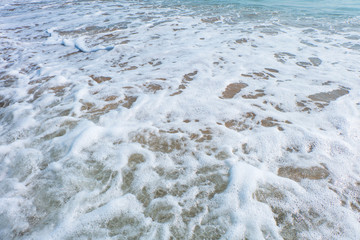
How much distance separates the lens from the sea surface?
1.72 meters

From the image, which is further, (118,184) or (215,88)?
(215,88)

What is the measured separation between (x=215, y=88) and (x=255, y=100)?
732mm

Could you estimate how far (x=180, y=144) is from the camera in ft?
8.16

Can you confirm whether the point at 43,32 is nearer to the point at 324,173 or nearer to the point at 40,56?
the point at 40,56

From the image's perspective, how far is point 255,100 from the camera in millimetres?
3365

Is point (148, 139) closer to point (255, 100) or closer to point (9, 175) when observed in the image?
point (9, 175)

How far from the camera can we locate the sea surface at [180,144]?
1718 millimetres

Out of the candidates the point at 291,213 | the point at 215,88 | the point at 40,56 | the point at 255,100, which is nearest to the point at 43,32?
the point at 40,56

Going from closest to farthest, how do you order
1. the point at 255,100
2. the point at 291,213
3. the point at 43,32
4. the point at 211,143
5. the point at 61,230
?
the point at 61,230
the point at 291,213
the point at 211,143
the point at 255,100
the point at 43,32

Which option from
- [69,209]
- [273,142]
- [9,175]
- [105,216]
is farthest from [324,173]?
[9,175]

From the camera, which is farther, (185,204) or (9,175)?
(9,175)

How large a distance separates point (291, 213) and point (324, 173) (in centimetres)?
69

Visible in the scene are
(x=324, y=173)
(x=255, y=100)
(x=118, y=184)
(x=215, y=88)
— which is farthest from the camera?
(x=215, y=88)

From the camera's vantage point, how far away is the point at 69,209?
69.8 inches
